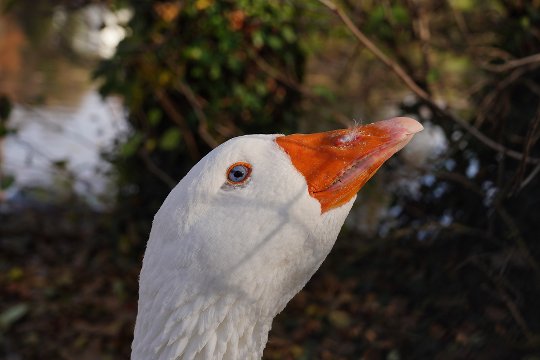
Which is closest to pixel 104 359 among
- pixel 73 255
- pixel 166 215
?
pixel 73 255

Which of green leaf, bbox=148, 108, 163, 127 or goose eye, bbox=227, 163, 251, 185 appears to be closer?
goose eye, bbox=227, 163, 251, 185

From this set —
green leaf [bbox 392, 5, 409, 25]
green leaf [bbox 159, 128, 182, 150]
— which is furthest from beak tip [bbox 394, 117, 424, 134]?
green leaf [bbox 159, 128, 182, 150]

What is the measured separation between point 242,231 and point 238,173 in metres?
0.18

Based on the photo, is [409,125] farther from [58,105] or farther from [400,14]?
[58,105]

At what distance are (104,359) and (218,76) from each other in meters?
2.30

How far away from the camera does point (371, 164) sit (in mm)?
1791

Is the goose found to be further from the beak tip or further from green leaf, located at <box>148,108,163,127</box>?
green leaf, located at <box>148,108,163,127</box>

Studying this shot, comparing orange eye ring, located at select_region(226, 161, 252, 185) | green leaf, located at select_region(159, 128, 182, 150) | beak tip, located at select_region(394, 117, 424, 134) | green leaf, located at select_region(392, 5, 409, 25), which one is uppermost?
beak tip, located at select_region(394, 117, 424, 134)

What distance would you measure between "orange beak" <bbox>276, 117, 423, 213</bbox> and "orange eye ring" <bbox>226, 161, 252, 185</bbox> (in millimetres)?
145

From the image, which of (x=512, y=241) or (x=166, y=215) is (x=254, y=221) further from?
(x=512, y=241)

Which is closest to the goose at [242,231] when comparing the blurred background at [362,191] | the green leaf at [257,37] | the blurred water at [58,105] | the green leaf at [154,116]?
the blurred background at [362,191]

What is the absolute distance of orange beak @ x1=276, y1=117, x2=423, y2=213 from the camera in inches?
70.6

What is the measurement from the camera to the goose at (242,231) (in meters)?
1.75

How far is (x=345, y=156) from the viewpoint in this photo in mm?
1825
